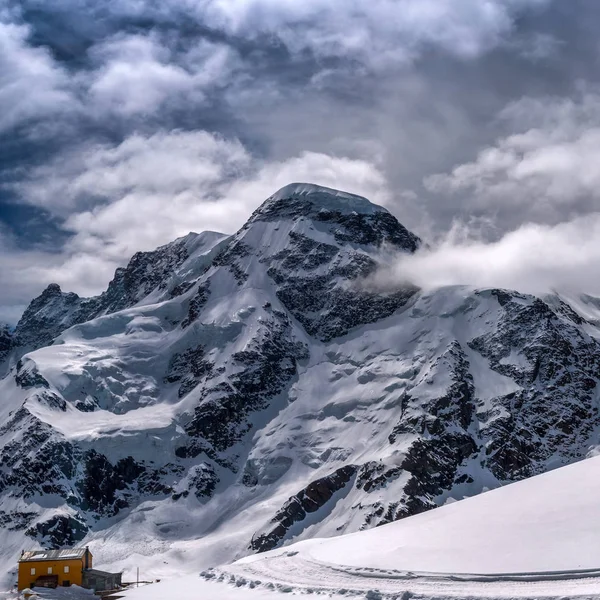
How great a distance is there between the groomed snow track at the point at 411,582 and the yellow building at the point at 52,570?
118 feet

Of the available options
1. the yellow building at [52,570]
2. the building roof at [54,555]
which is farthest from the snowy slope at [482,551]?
the building roof at [54,555]

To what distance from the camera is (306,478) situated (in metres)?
197

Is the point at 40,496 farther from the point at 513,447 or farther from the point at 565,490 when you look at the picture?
the point at 565,490

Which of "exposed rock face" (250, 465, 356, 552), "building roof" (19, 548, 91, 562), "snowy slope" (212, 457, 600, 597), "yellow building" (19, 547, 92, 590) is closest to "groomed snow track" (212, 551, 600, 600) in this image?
"snowy slope" (212, 457, 600, 597)

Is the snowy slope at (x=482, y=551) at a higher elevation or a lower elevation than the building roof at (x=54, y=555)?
lower

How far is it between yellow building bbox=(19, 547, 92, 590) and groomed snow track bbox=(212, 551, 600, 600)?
36035 mm

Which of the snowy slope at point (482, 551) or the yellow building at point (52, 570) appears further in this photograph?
the yellow building at point (52, 570)

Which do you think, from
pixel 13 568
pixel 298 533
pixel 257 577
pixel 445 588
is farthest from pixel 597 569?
pixel 13 568

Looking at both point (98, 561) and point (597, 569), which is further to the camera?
point (98, 561)

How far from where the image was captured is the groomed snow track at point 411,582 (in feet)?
98.1

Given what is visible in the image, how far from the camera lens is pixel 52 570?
245 ft

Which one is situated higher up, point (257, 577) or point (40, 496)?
point (40, 496)

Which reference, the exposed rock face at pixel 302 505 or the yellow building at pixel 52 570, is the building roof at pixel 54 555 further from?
the exposed rock face at pixel 302 505

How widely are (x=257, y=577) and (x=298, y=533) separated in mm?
137491
